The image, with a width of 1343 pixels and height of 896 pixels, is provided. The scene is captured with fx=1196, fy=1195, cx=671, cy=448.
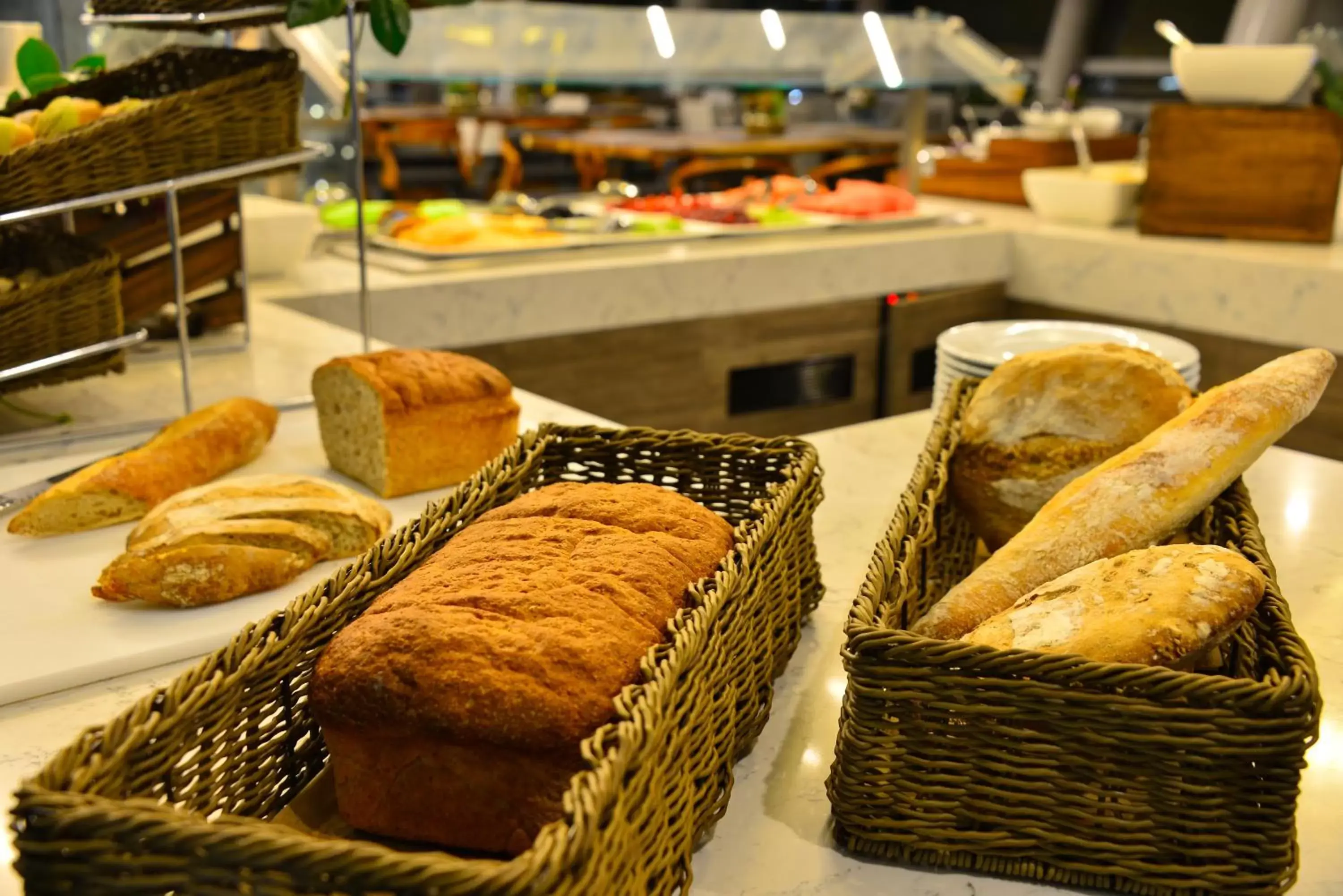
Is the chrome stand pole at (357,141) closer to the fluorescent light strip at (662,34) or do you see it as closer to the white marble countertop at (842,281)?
the white marble countertop at (842,281)

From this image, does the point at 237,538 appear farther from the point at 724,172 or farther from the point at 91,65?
the point at 724,172

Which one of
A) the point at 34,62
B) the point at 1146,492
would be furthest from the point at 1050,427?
the point at 34,62

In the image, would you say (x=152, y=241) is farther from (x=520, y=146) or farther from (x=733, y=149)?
(x=520, y=146)

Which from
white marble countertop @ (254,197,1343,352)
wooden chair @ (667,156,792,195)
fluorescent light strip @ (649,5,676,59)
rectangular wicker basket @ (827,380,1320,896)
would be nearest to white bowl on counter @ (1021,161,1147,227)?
white marble countertop @ (254,197,1343,352)

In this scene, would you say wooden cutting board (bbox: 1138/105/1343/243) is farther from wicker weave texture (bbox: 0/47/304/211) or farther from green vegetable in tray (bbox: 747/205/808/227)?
wicker weave texture (bbox: 0/47/304/211)

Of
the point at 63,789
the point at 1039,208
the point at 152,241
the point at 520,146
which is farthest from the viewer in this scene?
the point at 520,146

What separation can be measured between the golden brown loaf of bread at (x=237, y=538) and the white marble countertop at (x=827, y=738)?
0.28 feet

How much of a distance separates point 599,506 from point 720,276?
1831 millimetres

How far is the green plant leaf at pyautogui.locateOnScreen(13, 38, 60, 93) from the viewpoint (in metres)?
1.52

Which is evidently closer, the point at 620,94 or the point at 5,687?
the point at 5,687

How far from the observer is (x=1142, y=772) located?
22.9 inches

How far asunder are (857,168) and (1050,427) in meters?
5.06

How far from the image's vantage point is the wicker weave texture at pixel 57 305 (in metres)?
1.24

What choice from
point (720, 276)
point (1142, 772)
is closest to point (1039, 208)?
A: point (720, 276)
